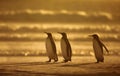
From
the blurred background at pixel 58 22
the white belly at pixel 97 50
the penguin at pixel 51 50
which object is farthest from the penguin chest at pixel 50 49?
the blurred background at pixel 58 22

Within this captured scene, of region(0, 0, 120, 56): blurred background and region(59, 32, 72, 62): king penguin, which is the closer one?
region(59, 32, 72, 62): king penguin

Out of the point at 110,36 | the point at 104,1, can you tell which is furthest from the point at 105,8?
the point at 110,36

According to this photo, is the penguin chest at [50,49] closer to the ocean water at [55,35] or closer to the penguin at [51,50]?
the penguin at [51,50]

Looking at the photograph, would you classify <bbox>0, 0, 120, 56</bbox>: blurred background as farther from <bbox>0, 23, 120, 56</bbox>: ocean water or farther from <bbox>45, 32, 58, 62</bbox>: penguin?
<bbox>45, 32, 58, 62</bbox>: penguin

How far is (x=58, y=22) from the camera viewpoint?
1252 centimetres

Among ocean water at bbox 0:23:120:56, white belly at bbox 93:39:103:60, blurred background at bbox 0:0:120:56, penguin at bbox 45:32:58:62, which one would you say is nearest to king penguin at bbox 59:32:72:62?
penguin at bbox 45:32:58:62

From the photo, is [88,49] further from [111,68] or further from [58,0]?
[111,68]

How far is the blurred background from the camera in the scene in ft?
36.9

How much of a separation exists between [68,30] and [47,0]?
1.93 meters

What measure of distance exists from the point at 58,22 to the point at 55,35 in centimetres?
48

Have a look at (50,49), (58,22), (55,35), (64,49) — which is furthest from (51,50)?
(58,22)

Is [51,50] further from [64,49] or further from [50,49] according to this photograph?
[64,49]

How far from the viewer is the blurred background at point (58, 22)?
11.3 meters

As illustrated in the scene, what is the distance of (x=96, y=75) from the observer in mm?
5234
